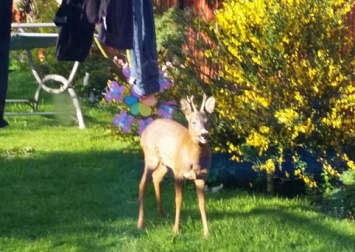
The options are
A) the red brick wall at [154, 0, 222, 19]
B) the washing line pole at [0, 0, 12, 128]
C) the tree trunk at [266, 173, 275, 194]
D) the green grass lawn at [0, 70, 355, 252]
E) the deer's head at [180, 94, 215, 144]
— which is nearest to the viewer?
the washing line pole at [0, 0, 12, 128]

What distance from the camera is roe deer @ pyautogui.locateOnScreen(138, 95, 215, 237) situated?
6.03m

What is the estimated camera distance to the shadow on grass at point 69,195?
645 centimetres

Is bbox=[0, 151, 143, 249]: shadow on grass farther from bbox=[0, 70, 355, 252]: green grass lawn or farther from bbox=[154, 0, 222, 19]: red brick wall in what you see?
bbox=[154, 0, 222, 19]: red brick wall

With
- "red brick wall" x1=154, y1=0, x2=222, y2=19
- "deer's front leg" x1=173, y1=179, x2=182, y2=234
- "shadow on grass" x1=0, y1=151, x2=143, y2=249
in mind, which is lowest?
"shadow on grass" x1=0, y1=151, x2=143, y2=249

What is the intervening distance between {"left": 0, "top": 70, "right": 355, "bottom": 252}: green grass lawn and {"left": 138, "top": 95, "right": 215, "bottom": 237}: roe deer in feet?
0.69

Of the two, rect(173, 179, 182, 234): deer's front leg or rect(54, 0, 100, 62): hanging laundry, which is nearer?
rect(54, 0, 100, 62): hanging laundry

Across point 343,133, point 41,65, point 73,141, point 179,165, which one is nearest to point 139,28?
point 179,165

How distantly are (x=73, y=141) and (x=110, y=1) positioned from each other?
488 cm

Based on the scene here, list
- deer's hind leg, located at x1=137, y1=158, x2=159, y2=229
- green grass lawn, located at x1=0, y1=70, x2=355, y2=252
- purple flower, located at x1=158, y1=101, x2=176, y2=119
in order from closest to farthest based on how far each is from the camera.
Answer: green grass lawn, located at x1=0, y1=70, x2=355, y2=252 → deer's hind leg, located at x1=137, y1=158, x2=159, y2=229 → purple flower, located at x1=158, y1=101, x2=176, y2=119

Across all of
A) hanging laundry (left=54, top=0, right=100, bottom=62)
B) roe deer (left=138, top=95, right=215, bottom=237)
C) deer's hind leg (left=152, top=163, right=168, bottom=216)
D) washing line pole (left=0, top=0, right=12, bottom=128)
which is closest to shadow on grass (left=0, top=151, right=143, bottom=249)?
deer's hind leg (left=152, top=163, right=168, bottom=216)

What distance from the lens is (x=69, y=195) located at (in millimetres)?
7453

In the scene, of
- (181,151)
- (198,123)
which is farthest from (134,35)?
(181,151)

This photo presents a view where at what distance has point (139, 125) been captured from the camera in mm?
7785

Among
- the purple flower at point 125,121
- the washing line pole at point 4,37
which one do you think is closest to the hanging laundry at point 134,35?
the washing line pole at point 4,37
